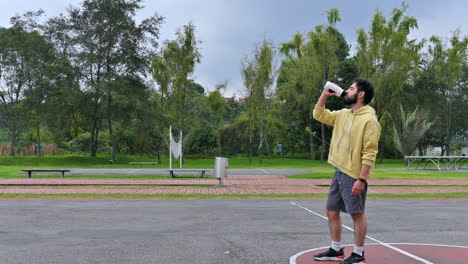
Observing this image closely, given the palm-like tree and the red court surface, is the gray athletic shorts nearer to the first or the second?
the red court surface

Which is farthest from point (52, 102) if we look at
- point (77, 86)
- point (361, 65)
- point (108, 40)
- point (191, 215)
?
point (191, 215)

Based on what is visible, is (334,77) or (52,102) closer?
(52,102)

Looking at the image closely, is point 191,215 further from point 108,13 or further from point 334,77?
point 334,77

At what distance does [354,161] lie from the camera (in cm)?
427

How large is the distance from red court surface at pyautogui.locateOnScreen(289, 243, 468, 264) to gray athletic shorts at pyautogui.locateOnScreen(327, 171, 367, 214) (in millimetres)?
631

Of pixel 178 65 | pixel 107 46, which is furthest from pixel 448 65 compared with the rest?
pixel 107 46

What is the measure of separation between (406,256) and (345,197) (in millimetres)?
1229

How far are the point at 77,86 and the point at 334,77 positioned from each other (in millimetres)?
27888

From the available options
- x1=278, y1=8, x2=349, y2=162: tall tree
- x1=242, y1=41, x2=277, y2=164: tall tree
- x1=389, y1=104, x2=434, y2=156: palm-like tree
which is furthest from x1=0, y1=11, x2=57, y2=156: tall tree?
x1=389, y1=104, x2=434, y2=156: palm-like tree

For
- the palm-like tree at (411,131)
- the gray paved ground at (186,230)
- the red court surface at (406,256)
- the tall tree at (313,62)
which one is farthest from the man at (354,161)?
the palm-like tree at (411,131)

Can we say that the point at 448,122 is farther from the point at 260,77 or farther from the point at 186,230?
the point at 186,230

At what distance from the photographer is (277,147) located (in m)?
60.5

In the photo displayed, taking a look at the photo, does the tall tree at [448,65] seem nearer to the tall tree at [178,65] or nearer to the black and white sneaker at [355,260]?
the tall tree at [178,65]

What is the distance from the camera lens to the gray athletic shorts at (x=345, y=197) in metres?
4.21
